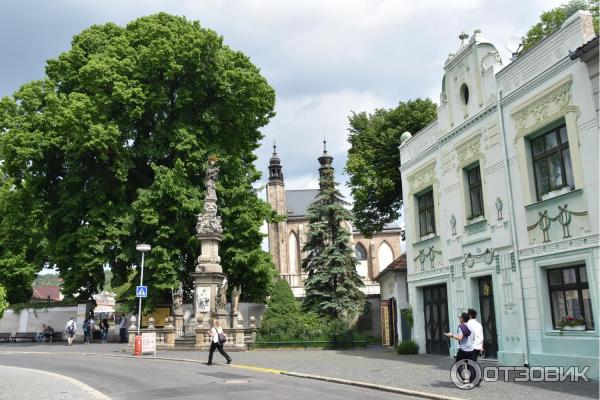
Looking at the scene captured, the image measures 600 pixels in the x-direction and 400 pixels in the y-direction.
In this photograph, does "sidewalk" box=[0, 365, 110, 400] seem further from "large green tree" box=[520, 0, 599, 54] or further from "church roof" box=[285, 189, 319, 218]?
"church roof" box=[285, 189, 319, 218]

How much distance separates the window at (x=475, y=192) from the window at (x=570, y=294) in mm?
3728

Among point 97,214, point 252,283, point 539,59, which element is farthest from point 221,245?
point 539,59

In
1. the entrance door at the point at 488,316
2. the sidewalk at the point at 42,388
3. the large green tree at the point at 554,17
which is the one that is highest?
the large green tree at the point at 554,17

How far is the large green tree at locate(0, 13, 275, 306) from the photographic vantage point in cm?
2844

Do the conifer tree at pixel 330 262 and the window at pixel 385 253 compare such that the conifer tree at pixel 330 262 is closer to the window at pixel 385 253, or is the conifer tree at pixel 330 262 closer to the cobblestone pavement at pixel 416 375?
the cobblestone pavement at pixel 416 375

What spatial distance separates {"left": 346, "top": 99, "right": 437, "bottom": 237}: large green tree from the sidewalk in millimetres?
18197

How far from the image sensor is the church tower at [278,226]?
66.8 m

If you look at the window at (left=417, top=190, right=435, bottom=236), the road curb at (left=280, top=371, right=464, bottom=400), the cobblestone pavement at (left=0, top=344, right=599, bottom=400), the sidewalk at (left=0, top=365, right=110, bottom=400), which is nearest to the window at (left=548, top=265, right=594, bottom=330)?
the cobblestone pavement at (left=0, top=344, right=599, bottom=400)

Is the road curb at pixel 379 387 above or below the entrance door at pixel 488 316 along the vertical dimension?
below

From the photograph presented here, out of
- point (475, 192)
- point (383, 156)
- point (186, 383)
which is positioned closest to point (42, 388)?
point (186, 383)

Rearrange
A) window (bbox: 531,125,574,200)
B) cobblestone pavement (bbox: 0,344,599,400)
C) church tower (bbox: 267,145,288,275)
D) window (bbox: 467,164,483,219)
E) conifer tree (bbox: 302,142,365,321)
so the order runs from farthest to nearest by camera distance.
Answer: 1. church tower (bbox: 267,145,288,275)
2. conifer tree (bbox: 302,142,365,321)
3. window (bbox: 467,164,483,219)
4. window (bbox: 531,125,574,200)
5. cobblestone pavement (bbox: 0,344,599,400)

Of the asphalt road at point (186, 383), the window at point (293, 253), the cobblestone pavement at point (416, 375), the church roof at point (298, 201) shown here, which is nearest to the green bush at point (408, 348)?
the cobblestone pavement at point (416, 375)

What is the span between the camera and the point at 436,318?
20188 mm

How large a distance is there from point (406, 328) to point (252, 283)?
11232mm
